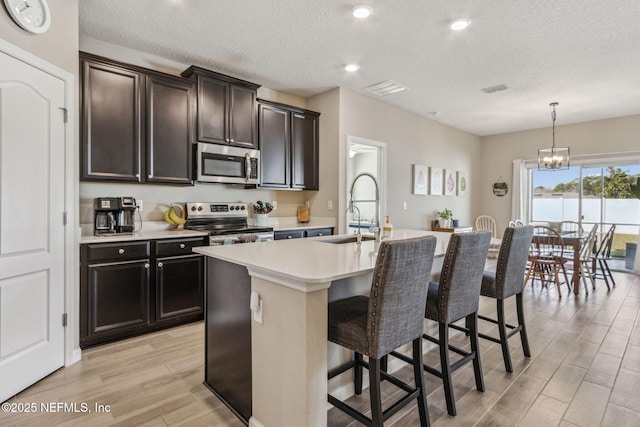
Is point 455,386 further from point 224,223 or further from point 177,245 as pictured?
point 224,223

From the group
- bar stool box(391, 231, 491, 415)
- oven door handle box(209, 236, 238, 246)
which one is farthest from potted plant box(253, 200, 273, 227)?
bar stool box(391, 231, 491, 415)

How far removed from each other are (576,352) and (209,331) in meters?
2.86

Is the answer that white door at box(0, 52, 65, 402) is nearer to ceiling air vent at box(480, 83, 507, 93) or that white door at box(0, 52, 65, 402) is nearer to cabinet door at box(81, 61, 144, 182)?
cabinet door at box(81, 61, 144, 182)

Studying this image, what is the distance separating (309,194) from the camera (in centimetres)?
491

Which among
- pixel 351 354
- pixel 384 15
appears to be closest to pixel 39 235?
pixel 351 354

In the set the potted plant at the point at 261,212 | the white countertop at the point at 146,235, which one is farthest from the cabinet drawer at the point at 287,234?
the white countertop at the point at 146,235

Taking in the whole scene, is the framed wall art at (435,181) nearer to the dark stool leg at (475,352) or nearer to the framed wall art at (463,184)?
the framed wall art at (463,184)

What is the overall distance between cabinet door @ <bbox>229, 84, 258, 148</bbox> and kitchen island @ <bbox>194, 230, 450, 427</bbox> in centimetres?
233

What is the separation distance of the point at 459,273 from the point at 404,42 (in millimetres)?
2307

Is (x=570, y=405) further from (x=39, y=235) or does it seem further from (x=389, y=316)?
(x=39, y=235)

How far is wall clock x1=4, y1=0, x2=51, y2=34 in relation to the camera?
2021 mm

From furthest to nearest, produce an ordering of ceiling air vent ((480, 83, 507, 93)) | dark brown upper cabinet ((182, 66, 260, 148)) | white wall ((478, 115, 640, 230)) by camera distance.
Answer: white wall ((478, 115, 640, 230))
ceiling air vent ((480, 83, 507, 93))
dark brown upper cabinet ((182, 66, 260, 148))

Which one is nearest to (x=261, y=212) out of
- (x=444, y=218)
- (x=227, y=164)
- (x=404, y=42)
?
(x=227, y=164)

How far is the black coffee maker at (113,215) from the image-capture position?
303 cm
